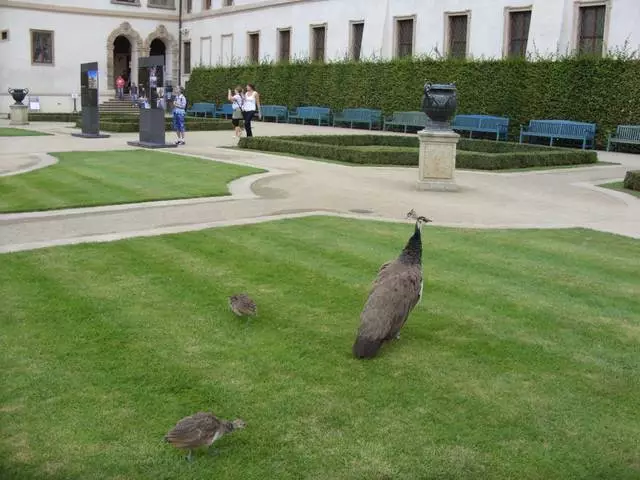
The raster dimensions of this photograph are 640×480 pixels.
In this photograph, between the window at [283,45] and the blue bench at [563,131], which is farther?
the window at [283,45]

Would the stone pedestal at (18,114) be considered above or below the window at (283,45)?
below

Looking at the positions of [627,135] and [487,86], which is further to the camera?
[487,86]

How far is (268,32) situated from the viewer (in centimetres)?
4319

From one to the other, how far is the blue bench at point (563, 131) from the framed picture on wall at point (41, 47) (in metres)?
30.1

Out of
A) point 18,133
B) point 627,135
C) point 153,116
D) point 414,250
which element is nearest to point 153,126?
point 153,116

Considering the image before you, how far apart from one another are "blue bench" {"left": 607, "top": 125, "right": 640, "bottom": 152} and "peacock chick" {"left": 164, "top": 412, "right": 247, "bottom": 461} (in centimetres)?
2270

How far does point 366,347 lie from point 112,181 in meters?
9.24

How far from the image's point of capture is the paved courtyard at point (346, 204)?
9.72 m

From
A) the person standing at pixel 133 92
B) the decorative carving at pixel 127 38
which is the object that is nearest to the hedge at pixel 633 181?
the person standing at pixel 133 92

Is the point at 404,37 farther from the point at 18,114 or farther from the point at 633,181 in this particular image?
the point at 633,181

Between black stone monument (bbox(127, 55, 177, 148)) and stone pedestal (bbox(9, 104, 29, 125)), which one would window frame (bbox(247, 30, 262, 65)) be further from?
black stone monument (bbox(127, 55, 177, 148))

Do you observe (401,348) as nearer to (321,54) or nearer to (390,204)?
(390,204)

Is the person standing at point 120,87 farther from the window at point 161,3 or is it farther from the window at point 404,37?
the window at point 404,37

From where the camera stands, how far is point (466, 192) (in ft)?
45.6
